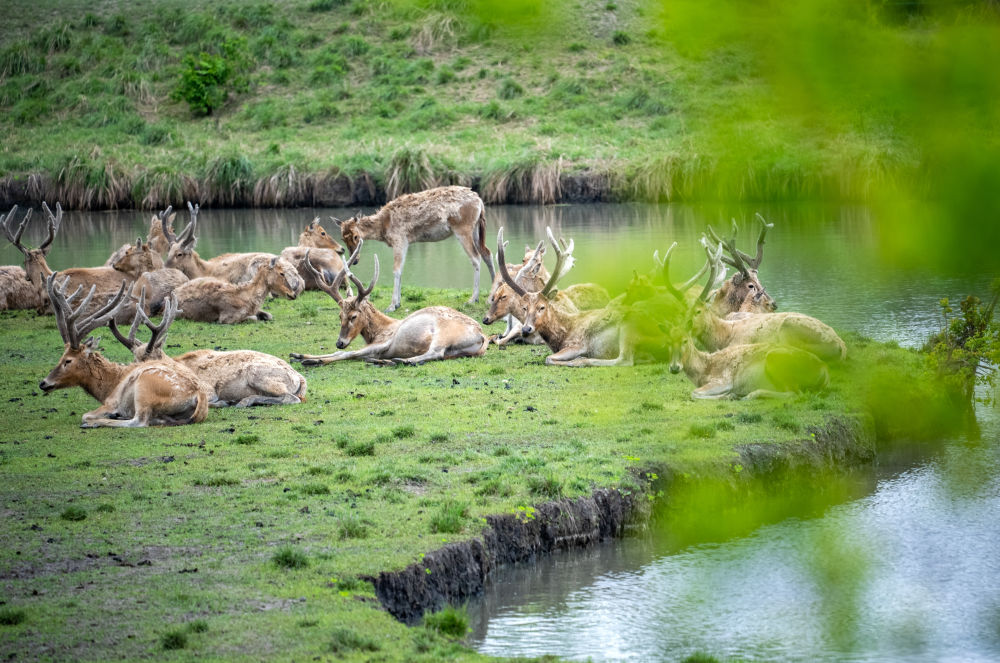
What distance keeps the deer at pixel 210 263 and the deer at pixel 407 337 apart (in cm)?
560

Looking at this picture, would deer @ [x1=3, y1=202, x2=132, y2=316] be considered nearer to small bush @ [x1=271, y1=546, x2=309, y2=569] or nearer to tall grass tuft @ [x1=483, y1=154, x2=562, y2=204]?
small bush @ [x1=271, y1=546, x2=309, y2=569]

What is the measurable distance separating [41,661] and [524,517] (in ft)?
12.4

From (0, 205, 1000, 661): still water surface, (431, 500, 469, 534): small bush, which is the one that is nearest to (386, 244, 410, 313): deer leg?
(431, 500, 469, 534): small bush

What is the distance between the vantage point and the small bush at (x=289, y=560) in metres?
7.24

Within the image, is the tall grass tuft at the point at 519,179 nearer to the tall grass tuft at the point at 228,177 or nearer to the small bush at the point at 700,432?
the tall grass tuft at the point at 228,177

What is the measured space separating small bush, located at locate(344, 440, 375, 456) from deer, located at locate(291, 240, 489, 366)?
426 centimetres

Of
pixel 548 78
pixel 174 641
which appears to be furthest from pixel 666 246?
pixel 174 641

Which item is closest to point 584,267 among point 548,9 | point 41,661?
point 548,9

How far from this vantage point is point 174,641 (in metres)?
5.98

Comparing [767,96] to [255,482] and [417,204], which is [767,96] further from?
[417,204]

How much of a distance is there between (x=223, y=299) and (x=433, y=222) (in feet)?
12.3

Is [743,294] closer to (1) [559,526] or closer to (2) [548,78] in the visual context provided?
(1) [559,526]

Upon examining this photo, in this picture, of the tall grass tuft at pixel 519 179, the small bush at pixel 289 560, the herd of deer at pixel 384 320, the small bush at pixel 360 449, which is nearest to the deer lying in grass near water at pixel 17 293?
the herd of deer at pixel 384 320

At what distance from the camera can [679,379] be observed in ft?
43.0
